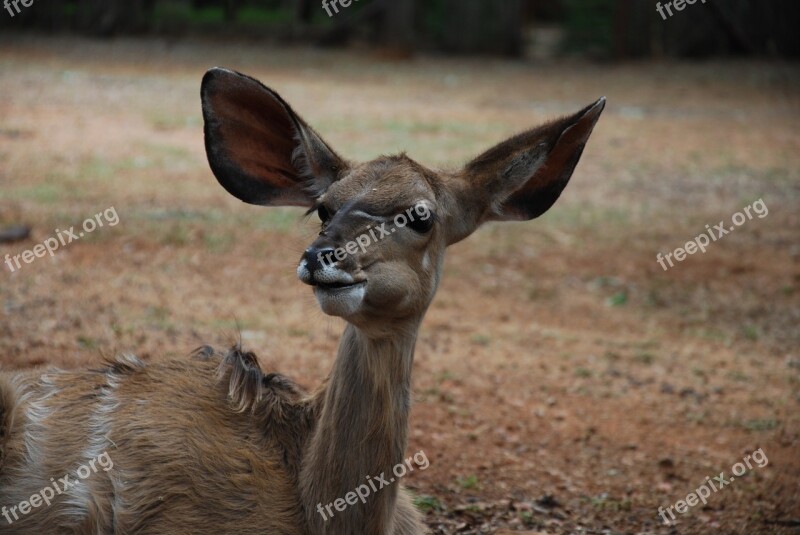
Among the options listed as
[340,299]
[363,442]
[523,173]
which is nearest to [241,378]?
[363,442]

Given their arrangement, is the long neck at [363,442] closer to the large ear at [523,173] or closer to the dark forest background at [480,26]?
the large ear at [523,173]

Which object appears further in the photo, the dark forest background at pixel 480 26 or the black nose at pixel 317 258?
the dark forest background at pixel 480 26

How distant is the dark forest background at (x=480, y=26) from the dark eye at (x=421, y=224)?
20.6 m

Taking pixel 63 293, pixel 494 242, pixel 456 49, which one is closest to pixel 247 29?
pixel 456 49

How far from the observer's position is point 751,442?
23.1 ft

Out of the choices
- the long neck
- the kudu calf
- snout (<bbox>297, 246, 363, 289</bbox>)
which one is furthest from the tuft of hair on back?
snout (<bbox>297, 246, 363, 289</bbox>)

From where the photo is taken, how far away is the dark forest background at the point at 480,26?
77.4 feet

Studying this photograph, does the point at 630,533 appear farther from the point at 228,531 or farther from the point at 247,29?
the point at 247,29

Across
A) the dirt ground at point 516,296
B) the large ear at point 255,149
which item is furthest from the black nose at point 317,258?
the dirt ground at point 516,296

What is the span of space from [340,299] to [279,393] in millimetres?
1135

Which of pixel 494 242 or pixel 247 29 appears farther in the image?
pixel 247 29

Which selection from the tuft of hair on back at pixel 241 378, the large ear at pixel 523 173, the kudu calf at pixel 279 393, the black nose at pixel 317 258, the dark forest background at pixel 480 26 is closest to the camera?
the black nose at pixel 317 258

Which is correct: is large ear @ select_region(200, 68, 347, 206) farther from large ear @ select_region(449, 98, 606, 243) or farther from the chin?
the chin

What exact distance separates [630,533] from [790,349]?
12.7 ft
